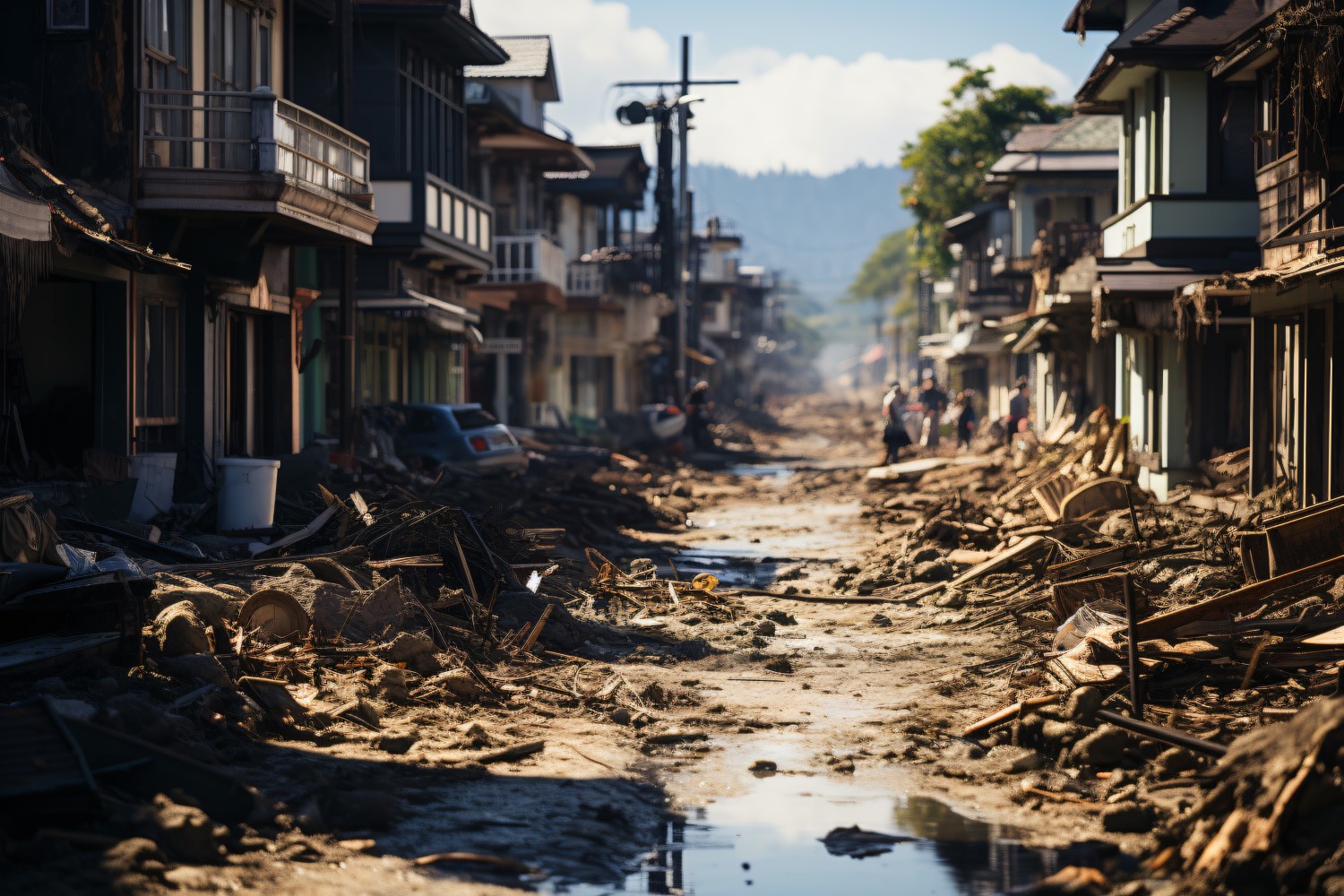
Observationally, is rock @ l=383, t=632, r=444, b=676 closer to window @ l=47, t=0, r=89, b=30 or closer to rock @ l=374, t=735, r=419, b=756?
rock @ l=374, t=735, r=419, b=756

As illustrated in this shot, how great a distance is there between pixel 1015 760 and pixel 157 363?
1174 cm

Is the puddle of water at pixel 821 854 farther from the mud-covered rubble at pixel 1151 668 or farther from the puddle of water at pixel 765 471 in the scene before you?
the puddle of water at pixel 765 471

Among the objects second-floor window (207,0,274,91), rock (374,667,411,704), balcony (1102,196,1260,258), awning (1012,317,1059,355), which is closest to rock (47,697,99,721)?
rock (374,667,411,704)

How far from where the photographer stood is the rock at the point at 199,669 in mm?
8930

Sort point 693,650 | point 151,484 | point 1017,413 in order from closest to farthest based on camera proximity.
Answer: point 693,650, point 151,484, point 1017,413

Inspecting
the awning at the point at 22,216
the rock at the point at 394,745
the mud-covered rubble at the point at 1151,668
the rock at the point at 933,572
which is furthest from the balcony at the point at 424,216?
the rock at the point at 394,745

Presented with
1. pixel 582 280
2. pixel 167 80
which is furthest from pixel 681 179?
pixel 167 80

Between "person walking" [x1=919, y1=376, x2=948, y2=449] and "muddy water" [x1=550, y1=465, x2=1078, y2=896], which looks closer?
"muddy water" [x1=550, y1=465, x2=1078, y2=896]

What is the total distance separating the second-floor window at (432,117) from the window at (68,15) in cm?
1087

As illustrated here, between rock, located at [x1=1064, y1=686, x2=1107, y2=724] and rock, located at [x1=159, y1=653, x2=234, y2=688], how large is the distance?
16.0 ft

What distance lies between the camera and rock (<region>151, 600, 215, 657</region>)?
942 centimetres

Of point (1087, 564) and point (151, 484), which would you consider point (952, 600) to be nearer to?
point (1087, 564)

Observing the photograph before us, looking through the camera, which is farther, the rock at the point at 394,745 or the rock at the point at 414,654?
the rock at the point at 414,654

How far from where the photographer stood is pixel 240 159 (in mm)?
18047
